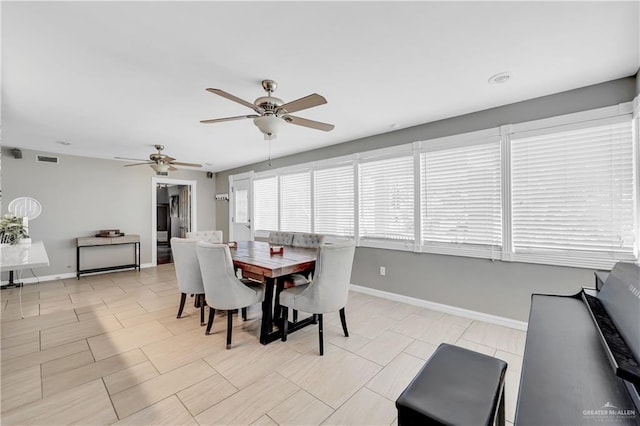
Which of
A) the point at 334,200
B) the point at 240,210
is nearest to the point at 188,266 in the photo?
the point at 334,200

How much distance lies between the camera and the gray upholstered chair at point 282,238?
430cm

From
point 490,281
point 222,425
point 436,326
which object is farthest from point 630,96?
point 222,425

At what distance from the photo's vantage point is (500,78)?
241cm

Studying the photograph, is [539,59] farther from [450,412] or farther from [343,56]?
[450,412]

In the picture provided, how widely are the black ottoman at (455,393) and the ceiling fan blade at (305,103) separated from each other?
178 centimetres

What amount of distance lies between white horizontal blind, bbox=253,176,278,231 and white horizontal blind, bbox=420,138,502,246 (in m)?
3.29

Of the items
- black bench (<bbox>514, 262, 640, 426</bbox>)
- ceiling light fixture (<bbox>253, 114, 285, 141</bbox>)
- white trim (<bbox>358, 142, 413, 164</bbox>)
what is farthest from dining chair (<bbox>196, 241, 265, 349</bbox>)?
white trim (<bbox>358, 142, 413, 164</bbox>)

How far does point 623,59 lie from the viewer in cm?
212

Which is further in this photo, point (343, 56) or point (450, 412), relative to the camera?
point (343, 56)

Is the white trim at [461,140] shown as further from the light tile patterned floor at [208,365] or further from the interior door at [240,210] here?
the interior door at [240,210]

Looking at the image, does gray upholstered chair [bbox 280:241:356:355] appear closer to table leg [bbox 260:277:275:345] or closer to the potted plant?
table leg [bbox 260:277:275:345]

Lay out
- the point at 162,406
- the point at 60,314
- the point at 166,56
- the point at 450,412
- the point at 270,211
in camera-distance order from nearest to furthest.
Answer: the point at 450,412 → the point at 162,406 → the point at 166,56 → the point at 60,314 → the point at 270,211

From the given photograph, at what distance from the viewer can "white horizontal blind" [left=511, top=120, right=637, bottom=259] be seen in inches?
94.3

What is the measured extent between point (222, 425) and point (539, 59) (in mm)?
3439
